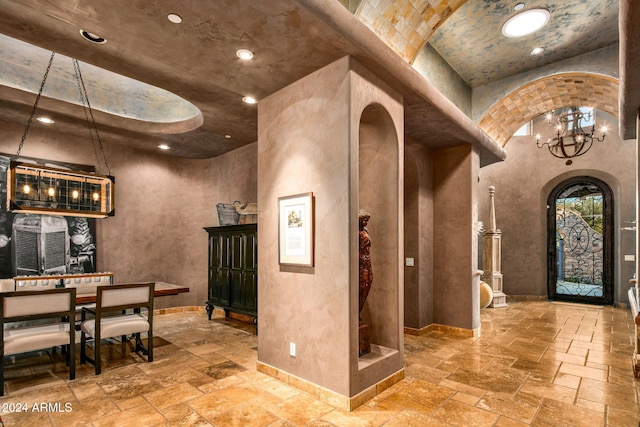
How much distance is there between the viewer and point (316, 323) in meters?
3.09

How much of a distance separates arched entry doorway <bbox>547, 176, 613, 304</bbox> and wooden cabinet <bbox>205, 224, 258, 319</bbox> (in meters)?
7.77

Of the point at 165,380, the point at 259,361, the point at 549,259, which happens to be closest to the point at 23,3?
the point at 165,380

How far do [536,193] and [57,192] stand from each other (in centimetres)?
1042

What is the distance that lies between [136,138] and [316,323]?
4794mm

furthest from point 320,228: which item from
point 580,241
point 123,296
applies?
point 580,241

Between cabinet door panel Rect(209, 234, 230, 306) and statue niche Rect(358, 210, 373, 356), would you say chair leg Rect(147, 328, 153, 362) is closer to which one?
cabinet door panel Rect(209, 234, 230, 306)

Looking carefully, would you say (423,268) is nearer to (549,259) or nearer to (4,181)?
(549,259)

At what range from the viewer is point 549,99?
20.7ft

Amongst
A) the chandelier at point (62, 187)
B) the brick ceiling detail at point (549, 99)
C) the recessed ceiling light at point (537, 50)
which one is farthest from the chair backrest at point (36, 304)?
the recessed ceiling light at point (537, 50)

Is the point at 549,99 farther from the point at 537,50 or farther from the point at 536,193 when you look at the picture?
the point at 536,193

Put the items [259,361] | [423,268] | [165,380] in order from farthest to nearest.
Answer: [423,268] → [259,361] → [165,380]

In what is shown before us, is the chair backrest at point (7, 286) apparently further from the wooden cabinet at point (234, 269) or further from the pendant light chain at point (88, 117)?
the wooden cabinet at point (234, 269)

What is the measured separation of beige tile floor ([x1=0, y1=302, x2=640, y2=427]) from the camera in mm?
2740

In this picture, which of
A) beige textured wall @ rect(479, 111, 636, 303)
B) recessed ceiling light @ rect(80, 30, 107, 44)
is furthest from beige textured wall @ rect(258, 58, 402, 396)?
beige textured wall @ rect(479, 111, 636, 303)
